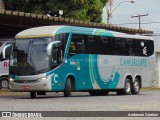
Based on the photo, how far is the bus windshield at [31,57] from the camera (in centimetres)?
2352

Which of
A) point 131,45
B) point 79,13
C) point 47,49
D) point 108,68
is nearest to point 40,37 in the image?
point 47,49

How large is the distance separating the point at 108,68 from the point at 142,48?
3.58m

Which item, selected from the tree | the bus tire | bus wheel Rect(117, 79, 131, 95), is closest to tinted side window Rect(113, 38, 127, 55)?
bus wheel Rect(117, 79, 131, 95)

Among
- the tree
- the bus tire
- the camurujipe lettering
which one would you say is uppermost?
the tree

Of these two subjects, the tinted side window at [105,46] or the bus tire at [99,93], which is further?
the bus tire at [99,93]

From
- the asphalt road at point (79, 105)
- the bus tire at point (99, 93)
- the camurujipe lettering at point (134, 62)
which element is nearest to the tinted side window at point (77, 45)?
the asphalt road at point (79, 105)

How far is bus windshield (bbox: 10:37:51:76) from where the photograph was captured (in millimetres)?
23520

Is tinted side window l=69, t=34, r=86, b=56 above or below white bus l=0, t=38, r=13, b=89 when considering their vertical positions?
above

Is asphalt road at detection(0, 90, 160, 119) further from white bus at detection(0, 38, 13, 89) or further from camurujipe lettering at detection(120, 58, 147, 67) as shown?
white bus at detection(0, 38, 13, 89)

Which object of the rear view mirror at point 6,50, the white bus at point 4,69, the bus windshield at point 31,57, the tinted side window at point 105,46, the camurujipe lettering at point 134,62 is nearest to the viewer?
the bus windshield at point 31,57

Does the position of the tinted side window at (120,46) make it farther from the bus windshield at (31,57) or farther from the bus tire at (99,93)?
the bus windshield at (31,57)

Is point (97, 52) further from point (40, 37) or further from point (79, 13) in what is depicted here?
point (79, 13)

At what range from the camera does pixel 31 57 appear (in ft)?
77.8

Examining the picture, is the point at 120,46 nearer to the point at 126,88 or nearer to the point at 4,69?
the point at 126,88
